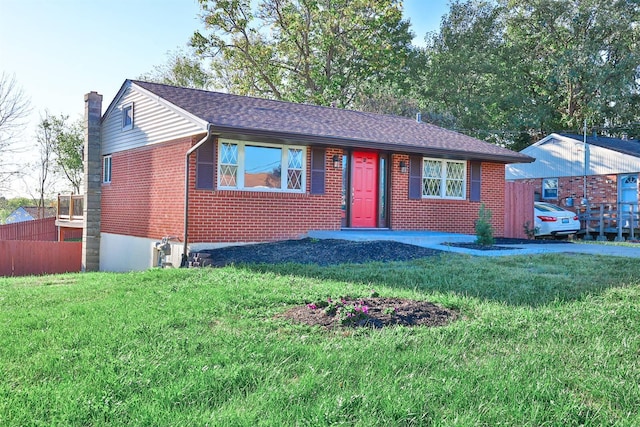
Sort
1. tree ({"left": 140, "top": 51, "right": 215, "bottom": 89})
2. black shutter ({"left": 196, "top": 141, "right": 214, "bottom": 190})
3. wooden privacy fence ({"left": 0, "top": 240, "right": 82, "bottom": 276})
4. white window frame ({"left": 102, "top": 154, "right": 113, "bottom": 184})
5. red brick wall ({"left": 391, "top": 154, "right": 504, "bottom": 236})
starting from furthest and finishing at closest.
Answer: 1. tree ({"left": 140, "top": 51, "right": 215, "bottom": 89})
2. white window frame ({"left": 102, "top": 154, "right": 113, "bottom": 184})
3. wooden privacy fence ({"left": 0, "top": 240, "right": 82, "bottom": 276})
4. red brick wall ({"left": 391, "top": 154, "right": 504, "bottom": 236})
5. black shutter ({"left": 196, "top": 141, "right": 214, "bottom": 190})

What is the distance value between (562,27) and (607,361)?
29.3 metres

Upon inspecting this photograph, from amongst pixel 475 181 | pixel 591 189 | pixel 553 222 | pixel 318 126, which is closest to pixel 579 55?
pixel 591 189

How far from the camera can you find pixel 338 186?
500 inches

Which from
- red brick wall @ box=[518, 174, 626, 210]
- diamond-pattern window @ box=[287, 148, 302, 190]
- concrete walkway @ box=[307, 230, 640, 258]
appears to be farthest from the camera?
red brick wall @ box=[518, 174, 626, 210]

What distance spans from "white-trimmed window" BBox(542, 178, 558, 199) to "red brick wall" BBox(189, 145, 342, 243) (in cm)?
1478

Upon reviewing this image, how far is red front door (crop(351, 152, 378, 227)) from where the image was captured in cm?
1320

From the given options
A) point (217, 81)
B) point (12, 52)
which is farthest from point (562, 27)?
point (12, 52)

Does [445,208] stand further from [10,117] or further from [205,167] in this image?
[10,117]

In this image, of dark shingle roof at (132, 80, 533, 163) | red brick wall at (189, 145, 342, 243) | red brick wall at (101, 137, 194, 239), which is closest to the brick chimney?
red brick wall at (101, 137, 194, 239)

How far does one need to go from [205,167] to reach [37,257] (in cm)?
814

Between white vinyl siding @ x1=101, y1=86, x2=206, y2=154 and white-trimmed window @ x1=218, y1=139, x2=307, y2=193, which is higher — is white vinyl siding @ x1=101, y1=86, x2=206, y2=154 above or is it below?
above

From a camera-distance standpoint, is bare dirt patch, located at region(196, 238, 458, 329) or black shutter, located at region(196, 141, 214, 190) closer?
bare dirt patch, located at region(196, 238, 458, 329)

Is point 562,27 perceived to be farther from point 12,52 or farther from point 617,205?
point 12,52

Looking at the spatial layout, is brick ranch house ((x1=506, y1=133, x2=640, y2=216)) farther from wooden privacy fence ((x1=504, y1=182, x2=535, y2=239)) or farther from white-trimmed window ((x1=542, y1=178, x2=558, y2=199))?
wooden privacy fence ((x1=504, y1=182, x2=535, y2=239))
